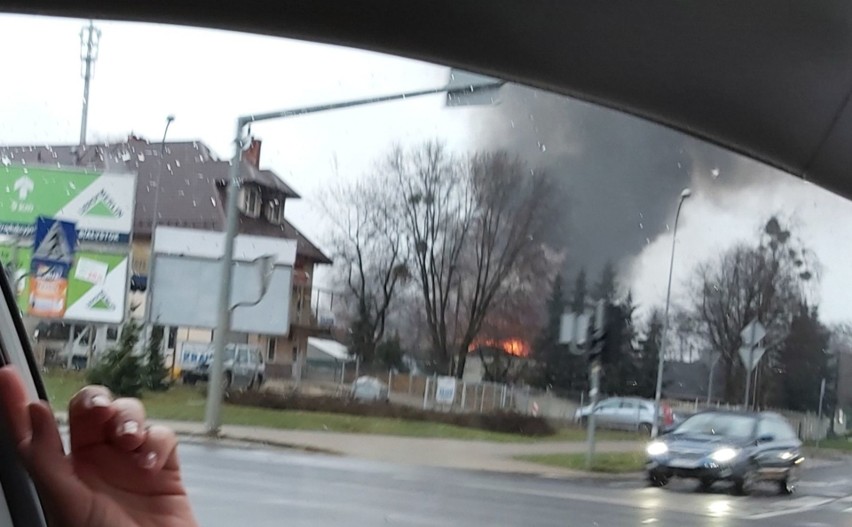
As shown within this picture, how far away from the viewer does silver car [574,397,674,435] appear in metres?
2.25

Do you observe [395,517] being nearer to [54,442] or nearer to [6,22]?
[54,442]

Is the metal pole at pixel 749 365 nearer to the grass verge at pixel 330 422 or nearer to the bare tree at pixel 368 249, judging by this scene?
the grass verge at pixel 330 422

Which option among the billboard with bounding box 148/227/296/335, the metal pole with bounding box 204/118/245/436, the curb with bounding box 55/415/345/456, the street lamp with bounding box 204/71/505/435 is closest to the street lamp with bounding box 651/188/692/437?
the street lamp with bounding box 204/71/505/435

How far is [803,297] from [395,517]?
1.22 metres

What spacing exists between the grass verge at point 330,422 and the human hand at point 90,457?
76 cm

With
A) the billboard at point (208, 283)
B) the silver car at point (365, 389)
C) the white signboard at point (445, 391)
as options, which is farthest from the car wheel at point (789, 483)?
the billboard at point (208, 283)

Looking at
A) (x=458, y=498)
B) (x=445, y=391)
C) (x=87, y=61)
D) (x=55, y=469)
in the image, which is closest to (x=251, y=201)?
(x=87, y=61)

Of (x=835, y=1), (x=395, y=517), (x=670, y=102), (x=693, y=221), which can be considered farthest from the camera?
(x=693, y=221)

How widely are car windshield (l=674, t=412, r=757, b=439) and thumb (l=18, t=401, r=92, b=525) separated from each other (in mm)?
1539

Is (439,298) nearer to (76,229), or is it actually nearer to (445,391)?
(445,391)

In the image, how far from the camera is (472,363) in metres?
2.44

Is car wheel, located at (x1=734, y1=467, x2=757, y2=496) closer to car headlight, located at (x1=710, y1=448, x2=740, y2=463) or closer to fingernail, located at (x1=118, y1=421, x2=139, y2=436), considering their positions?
car headlight, located at (x1=710, y1=448, x2=740, y2=463)

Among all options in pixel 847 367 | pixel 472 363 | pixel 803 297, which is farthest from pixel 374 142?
pixel 847 367

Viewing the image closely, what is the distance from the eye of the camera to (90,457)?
3.71 ft
